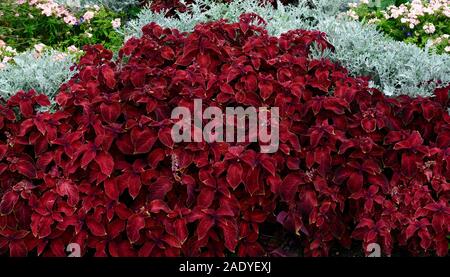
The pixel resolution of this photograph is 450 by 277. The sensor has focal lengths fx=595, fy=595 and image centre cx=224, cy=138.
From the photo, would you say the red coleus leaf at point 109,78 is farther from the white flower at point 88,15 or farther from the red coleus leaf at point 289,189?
the white flower at point 88,15

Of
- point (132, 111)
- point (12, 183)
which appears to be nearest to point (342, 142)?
point (132, 111)

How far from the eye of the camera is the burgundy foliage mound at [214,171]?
224 cm

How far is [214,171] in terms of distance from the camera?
7.38ft

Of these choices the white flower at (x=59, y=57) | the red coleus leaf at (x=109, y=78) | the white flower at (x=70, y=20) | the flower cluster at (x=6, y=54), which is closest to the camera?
the red coleus leaf at (x=109, y=78)

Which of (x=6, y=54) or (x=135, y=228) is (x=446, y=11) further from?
(x=6, y=54)

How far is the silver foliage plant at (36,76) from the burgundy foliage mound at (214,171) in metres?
0.21

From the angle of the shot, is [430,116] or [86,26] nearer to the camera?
[430,116]

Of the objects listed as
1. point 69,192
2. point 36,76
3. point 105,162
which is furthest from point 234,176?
point 36,76

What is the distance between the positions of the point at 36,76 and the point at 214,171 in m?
1.02

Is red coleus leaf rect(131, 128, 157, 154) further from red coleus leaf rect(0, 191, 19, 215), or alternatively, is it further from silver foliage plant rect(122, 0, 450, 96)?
silver foliage plant rect(122, 0, 450, 96)

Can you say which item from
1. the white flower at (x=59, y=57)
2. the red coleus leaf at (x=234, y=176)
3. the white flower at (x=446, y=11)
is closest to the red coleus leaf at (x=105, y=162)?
the red coleus leaf at (x=234, y=176)

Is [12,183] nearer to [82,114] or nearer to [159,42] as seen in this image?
[82,114]

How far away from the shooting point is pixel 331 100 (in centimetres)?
237

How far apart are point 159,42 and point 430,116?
1.21 m
